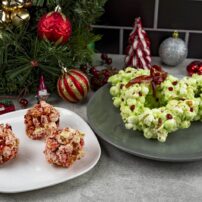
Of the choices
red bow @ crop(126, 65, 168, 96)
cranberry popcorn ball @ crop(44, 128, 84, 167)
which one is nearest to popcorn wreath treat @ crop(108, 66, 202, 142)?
red bow @ crop(126, 65, 168, 96)

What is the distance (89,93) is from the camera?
36.2 inches

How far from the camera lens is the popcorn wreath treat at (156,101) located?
688mm

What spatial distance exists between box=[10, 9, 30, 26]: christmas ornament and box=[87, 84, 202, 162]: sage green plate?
0.21 meters

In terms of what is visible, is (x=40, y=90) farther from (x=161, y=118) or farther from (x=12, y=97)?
(x=161, y=118)

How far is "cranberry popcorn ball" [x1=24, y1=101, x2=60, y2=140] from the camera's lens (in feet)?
2.37

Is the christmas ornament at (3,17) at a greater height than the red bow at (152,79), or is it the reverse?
the christmas ornament at (3,17)

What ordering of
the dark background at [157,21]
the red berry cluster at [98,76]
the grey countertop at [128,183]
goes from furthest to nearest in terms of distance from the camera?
the dark background at [157,21]
the red berry cluster at [98,76]
the grey countertop at [128,183]

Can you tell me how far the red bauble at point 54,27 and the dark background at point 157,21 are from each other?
25cm

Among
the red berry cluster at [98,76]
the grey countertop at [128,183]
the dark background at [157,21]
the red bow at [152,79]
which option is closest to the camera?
the grey countertop at [128,183]

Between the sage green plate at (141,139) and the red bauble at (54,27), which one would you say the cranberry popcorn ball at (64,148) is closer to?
the sage green plate at (141,139)

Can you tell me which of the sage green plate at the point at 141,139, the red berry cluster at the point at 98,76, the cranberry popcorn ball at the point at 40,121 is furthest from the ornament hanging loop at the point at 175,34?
the cranberry popcorn ball at the point at 40,121

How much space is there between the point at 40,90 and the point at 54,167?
222 mm

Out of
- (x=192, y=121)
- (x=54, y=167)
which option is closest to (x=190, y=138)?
(x=192, y=121)

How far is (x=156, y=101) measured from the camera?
781mm
